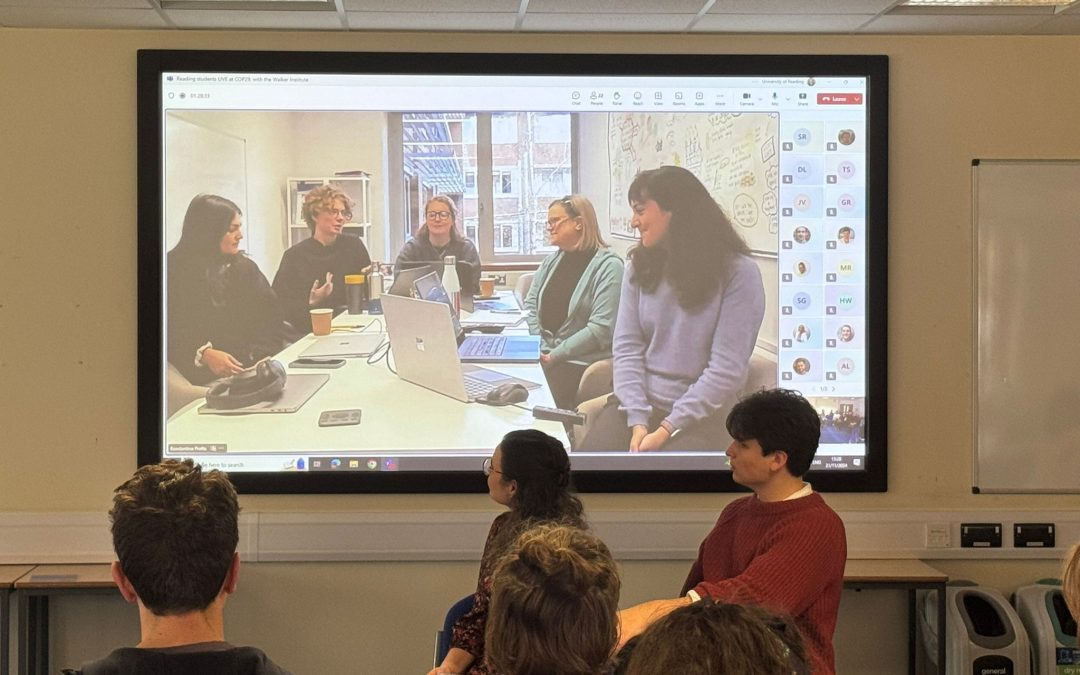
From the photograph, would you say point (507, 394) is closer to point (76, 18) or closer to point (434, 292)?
point (434, 292)

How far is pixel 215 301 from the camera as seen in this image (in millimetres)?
3646

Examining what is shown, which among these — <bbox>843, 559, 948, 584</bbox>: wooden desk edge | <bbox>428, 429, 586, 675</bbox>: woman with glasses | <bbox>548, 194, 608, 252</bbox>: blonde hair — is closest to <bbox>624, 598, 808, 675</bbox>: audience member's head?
<bbox>428, 429, 586, 675</bbox>: woman with glasses

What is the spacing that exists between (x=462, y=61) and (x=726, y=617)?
9.70ft

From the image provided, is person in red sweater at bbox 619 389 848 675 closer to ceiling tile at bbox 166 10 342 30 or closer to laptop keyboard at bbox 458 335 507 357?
laptop keyboard at bbox 458 335 507 357

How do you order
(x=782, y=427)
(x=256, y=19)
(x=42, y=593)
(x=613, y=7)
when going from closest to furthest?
(x=782, y=427) < (x=42, y=593) < (x=613, y=7) < (x=256, y=19)

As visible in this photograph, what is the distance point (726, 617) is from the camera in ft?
3.43

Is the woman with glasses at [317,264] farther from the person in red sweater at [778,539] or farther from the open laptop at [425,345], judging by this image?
the person in red sweater at [778,539]

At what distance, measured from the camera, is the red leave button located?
147 inches

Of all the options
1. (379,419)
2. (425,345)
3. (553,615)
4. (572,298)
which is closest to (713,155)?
(572,298)

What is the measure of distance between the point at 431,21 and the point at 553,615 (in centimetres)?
265

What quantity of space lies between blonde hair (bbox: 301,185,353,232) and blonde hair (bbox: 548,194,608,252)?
2.61 feet

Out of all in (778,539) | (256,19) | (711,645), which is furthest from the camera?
(256,19)

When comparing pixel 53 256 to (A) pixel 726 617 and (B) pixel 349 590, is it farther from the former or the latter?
(A) pixel 726 617

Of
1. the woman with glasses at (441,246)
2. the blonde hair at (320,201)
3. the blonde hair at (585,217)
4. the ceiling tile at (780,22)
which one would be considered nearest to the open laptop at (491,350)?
the woman with glasses at (441,246)
